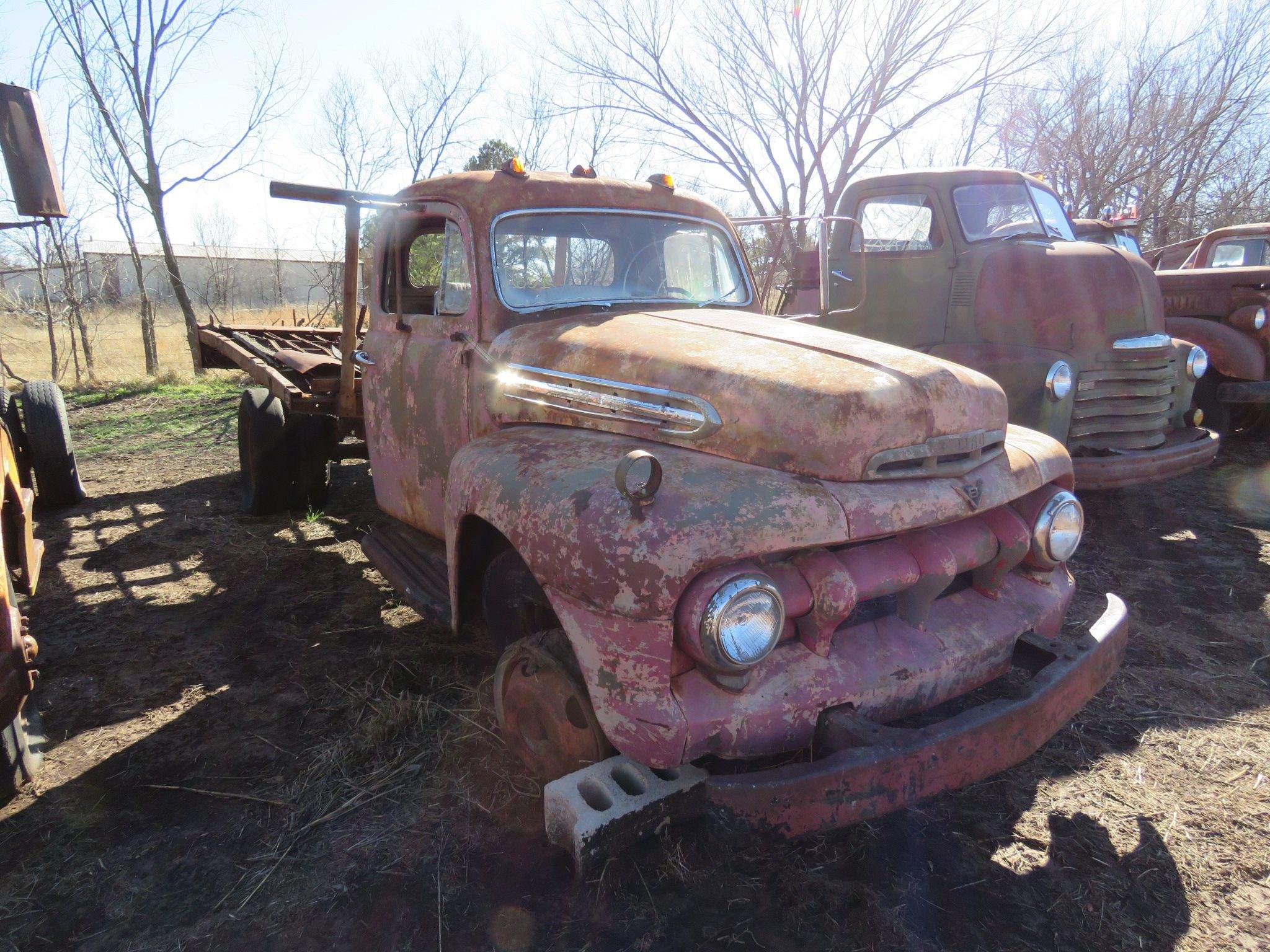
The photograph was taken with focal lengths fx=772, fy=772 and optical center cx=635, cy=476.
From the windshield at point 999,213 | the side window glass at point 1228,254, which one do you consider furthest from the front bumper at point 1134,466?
the side window glass at point 1228,254

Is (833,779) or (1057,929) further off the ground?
(833,779)

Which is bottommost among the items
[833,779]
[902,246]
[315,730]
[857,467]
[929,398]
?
[315,730]

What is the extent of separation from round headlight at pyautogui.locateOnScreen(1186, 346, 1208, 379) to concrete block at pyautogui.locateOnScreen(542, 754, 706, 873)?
18.0ft

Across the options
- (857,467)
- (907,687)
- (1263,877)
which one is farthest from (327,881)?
(1263,877)

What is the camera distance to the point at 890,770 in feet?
6.26

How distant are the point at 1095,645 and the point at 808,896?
120 centimetres

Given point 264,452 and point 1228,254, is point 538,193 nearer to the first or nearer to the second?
point 264,452

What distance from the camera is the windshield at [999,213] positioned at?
5770 millimetres

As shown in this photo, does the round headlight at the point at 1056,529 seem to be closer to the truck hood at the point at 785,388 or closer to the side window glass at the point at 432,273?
the truck hood at the point at 785,388

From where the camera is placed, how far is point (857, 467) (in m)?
2.18

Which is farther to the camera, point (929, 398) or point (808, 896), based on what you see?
point (929, 398)

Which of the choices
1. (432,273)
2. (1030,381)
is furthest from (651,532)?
(1030,381)

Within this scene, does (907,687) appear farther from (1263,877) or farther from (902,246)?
(902,246)

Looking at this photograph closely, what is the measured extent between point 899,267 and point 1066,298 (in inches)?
48.5
